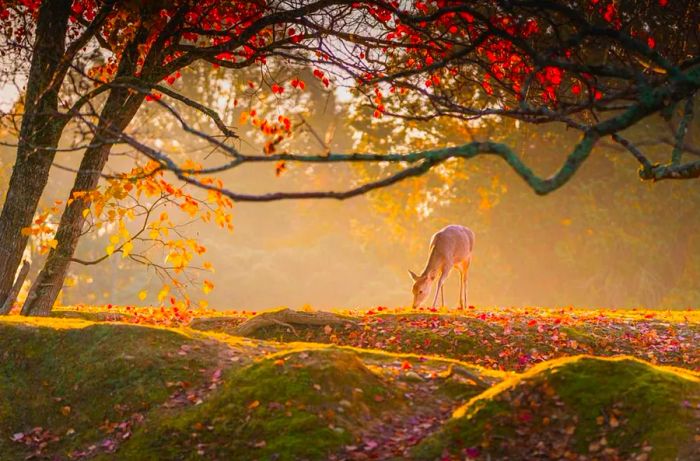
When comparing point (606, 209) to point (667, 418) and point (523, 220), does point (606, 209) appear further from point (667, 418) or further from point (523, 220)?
point (667, 418)

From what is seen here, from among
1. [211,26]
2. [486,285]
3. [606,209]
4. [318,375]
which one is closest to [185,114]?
[486,285]

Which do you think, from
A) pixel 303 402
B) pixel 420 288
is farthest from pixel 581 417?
pixel 420 288

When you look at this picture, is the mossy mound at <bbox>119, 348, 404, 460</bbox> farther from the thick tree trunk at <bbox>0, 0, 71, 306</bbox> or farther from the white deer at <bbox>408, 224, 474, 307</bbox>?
the white deer at <bbox>408, 224, 474, 307</bbox>

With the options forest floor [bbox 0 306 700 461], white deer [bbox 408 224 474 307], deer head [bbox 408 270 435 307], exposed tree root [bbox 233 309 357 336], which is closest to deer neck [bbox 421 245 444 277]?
white deer [bbox 408 224 474 307]

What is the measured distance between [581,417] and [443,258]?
15.2 metres

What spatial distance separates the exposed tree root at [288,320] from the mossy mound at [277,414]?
4878mm

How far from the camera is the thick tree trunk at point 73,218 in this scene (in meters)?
14.4

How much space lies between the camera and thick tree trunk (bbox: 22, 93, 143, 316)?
14383 mm

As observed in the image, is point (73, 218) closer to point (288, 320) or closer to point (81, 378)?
point (288, 320)

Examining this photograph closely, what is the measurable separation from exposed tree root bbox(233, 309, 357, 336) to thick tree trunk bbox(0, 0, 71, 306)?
433 centimetres

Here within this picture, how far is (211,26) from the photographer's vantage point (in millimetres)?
15109

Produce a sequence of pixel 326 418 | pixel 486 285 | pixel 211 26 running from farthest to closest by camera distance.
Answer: pixel 486 285 → pixel 211 26 → pixel 326 418

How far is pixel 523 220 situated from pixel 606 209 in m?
6.21

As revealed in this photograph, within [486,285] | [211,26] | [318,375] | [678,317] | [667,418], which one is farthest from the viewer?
[486,285]
